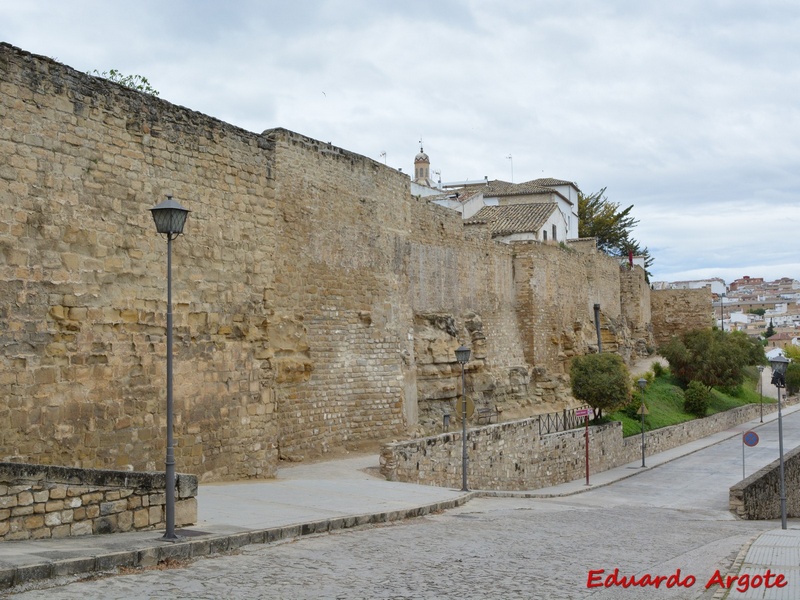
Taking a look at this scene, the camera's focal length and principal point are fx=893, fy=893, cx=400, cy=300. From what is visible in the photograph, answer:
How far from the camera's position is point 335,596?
7.03 meters

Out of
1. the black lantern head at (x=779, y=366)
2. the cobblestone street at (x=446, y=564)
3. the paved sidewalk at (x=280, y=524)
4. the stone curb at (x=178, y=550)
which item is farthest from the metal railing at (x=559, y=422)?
the stone curb at (x=178, y=550)

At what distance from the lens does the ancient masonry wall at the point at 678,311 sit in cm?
5709

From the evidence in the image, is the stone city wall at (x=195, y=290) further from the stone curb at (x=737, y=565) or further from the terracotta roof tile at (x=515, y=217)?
the terracotta roof tile at (x=515, y=217)

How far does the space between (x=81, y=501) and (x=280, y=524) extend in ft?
7.67

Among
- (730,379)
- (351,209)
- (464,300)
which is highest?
(351,209)

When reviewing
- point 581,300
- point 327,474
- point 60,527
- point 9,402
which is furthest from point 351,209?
A: point 581,300

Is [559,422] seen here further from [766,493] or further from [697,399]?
[697,399]

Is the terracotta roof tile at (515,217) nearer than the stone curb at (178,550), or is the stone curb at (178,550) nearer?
the stone curb at (178,550)

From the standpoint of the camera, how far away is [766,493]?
71.2 ft

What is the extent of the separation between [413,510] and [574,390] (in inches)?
754

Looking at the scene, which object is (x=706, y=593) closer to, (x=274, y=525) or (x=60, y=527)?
(x=274, y=525)

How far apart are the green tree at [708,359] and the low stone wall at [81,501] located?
125 feet

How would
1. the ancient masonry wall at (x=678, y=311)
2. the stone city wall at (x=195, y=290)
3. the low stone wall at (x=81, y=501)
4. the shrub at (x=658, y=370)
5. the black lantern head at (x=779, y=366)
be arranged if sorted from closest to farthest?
1. the low stone wall at (x=81, y=501)
2. the stone city wall at (x=195, y=290)
3. the black lantern head at (x=779, y=366)
4. the shrub at (x=658, y=370)
5. the ancient masonry wall at (x=678, y=311)

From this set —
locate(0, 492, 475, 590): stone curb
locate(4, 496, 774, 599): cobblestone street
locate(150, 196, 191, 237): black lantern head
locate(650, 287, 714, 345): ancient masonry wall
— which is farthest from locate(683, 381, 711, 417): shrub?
locate(150, 196, 191, 237): black lantern head
